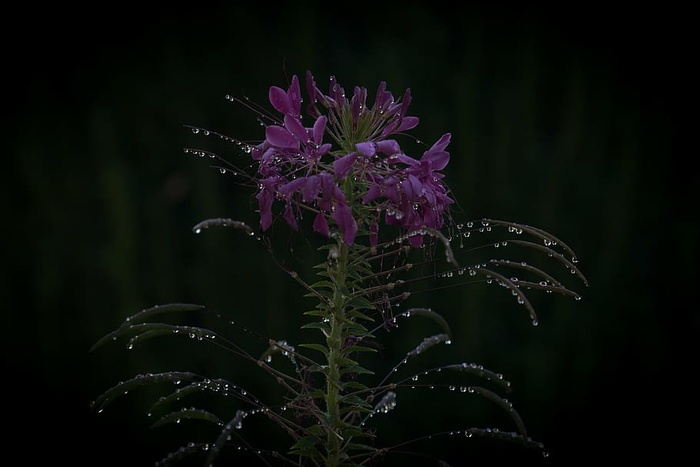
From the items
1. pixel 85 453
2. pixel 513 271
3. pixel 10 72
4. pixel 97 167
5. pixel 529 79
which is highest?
pixel 529 79

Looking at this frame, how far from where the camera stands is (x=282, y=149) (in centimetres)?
75

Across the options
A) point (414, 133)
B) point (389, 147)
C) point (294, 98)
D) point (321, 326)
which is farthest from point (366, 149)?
point (414, 133)

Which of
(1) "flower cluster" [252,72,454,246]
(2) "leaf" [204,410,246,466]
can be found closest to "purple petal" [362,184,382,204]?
(1) "flower cluster" [252,72,454,246]

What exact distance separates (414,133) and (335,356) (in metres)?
1.07

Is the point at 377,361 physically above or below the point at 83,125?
below

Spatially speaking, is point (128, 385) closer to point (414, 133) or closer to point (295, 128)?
point (295, 128)

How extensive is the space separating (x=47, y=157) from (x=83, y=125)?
0.12 meters

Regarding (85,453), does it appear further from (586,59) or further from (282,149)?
(586,59)

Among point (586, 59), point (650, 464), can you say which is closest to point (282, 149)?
point (586, 59)

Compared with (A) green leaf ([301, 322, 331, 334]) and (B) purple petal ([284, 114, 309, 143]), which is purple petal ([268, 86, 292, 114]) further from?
(A) green leaf ([301, 322, 331, 334])

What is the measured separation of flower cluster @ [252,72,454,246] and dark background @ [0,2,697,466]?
3.02 feet

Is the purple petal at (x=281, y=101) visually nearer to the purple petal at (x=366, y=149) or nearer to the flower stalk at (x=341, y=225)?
the flower stalk at (x=341, y=225)

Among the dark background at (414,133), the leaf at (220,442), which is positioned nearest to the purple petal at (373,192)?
the leaf at (220,442)

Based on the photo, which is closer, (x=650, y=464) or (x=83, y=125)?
(x=83, y=125)
